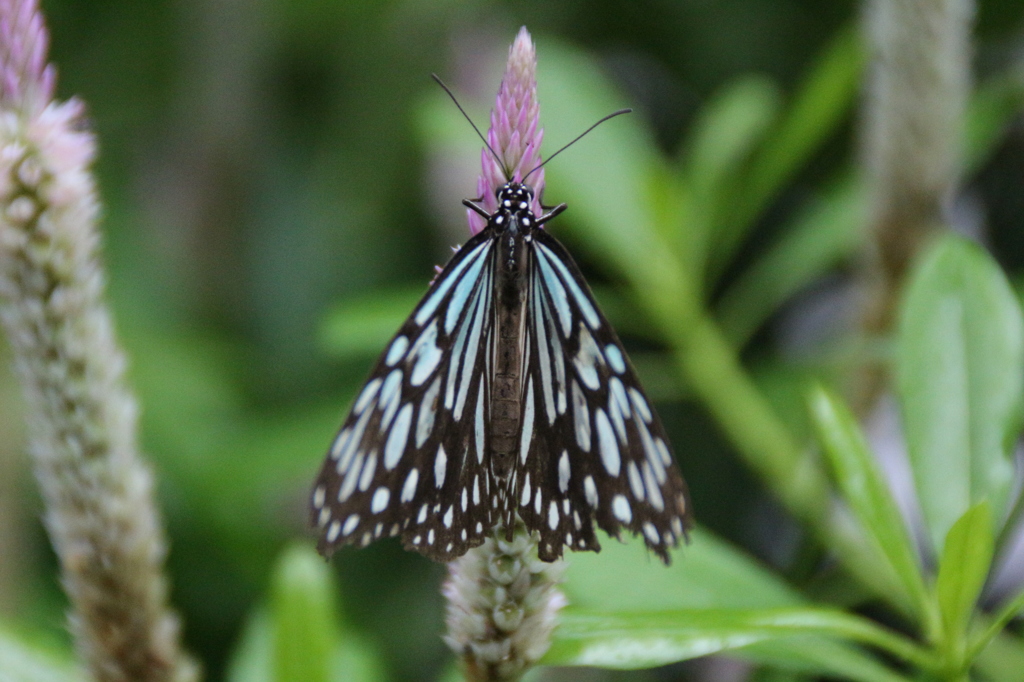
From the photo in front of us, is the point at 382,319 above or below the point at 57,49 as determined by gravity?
below

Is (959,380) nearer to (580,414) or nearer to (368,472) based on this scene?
(580,414)

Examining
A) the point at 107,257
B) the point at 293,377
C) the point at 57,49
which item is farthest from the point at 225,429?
the point at 57,49

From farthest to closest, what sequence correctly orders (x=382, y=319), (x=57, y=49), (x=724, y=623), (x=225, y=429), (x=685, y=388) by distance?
(x=57, y=49) → (x=225, y=429) → (x=685, y=388) → (x=382, y=319) → (x=724, y=623)

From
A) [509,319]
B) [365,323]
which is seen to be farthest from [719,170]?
[509,319]

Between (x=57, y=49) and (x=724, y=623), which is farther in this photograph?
(x=57, y=49)

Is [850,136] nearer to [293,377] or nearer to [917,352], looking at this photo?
[917,352]
